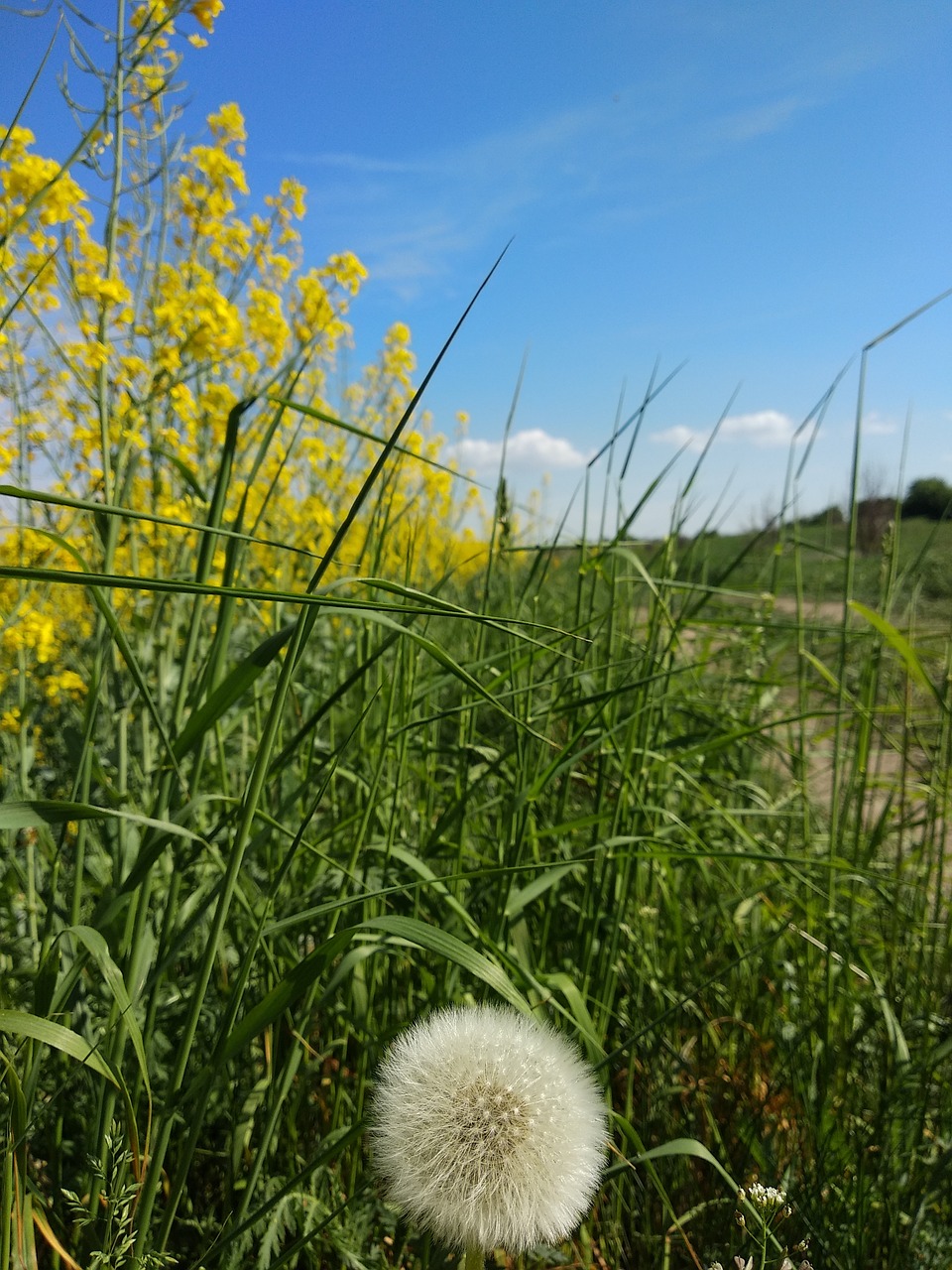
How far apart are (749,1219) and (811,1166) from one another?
297mm

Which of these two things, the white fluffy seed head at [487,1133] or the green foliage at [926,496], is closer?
the white fluffy seed head at [487,1133]

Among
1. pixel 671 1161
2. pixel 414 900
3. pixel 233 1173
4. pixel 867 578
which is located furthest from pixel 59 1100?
pixel 867 578

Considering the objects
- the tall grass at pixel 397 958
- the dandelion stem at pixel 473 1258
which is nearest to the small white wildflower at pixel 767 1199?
the tall grass at pixel 397 958

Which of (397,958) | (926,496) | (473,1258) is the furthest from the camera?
(926,496)

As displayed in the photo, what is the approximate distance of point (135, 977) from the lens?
103 centimetres

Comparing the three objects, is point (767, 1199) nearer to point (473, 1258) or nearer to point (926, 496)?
point (473, 1258)

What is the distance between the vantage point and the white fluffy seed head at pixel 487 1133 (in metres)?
0.75

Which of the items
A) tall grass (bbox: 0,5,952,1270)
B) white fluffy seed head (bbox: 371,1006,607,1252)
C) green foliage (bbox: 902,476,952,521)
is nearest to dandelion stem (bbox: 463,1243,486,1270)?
white fluffy seed head (bbox: 371,1006,607,1252)

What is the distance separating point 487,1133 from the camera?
2.60 ft

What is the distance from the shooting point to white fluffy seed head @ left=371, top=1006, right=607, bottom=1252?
747mm

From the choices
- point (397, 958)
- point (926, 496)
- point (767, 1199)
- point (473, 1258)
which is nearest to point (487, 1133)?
point (473, 1258)

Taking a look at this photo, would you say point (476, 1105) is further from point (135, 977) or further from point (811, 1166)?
point (811, 1166)

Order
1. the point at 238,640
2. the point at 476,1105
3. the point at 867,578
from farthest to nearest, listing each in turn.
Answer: the point at 867,578 < the point at 238,640 < the point at 476,1105

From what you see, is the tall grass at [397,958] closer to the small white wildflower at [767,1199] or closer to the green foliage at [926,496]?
the small white wildflower at [767,1199]
